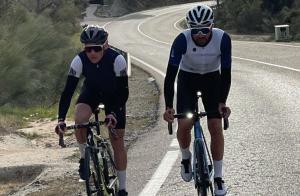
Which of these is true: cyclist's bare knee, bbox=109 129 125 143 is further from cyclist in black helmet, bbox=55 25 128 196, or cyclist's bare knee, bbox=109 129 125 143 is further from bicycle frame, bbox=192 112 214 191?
bicycle frame, bbox=192 112 214 191

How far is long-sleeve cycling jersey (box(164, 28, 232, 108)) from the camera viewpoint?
226 inches

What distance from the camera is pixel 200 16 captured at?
5.56 m

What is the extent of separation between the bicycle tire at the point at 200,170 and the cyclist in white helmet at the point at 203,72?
0.34 m

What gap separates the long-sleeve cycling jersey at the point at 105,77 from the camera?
570 cm

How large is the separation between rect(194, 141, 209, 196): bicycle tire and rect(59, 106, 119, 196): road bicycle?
882mm

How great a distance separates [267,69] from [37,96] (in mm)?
8357

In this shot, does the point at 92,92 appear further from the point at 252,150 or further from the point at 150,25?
the point at 150,25

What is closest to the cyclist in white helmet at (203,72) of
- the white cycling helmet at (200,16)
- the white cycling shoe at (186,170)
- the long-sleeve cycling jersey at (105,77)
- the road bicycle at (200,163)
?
the white cycling helmet at (200,16)

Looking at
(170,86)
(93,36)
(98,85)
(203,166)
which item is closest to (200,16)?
(170,86)

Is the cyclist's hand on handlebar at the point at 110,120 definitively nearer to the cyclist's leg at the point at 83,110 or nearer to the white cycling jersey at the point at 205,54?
the cyclist's leg at the point at 83,110

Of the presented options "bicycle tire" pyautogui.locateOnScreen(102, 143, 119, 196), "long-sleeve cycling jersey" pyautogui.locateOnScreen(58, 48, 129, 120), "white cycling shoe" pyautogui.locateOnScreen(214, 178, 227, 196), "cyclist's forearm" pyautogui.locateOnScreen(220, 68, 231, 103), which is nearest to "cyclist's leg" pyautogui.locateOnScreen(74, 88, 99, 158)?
"long-sleeve cycling jersey" pyautogui.locateOnScreen(58, 48, 129, 120)

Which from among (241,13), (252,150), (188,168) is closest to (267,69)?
(252,150)

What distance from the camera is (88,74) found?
578 cm

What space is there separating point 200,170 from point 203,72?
1.05 metres
